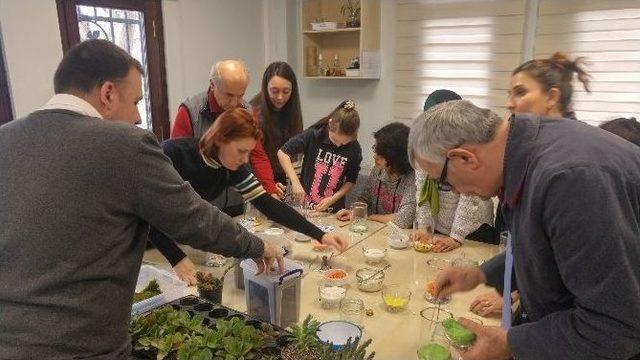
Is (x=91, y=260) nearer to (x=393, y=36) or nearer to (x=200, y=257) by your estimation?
(x=200, y=257)

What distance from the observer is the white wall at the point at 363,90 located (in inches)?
158

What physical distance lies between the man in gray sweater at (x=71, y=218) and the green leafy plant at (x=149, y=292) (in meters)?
0.37

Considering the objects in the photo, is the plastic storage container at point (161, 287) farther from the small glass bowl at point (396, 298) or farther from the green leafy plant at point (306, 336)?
the small glass bowl at point (396, 298)

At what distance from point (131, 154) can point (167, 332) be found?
0.54 m

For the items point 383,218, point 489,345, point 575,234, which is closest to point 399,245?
point 383,218

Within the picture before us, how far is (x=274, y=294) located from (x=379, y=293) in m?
0.44

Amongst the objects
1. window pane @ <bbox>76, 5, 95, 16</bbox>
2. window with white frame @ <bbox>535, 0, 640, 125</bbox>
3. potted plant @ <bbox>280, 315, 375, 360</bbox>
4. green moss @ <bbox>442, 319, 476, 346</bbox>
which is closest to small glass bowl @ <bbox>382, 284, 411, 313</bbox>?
green moss @ <bbox>442, 319, 476, 346</bbox>

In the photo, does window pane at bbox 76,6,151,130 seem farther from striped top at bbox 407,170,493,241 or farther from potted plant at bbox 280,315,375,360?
potted plant at bbox 280,315,375,360

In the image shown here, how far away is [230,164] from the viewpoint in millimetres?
2018

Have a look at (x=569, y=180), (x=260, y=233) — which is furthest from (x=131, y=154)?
(x=260, y=233)

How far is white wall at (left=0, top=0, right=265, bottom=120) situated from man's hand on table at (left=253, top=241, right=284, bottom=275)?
7.50 feet

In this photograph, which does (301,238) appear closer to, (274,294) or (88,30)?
(274,294)

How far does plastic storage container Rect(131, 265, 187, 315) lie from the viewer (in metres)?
1.42

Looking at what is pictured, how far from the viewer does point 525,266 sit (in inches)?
40.3
